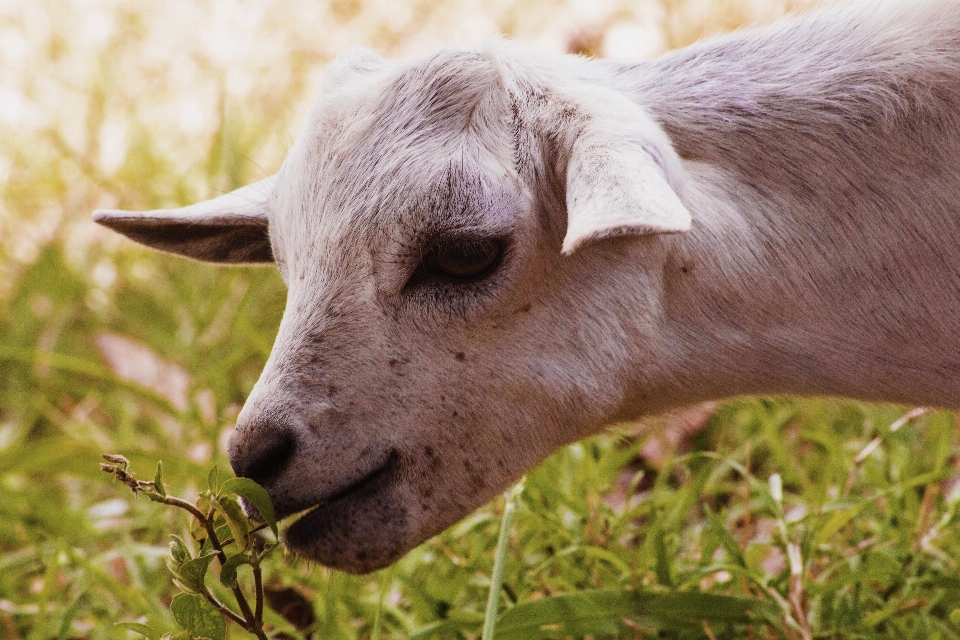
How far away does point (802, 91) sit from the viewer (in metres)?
1.99

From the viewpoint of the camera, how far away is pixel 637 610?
7.27 ft

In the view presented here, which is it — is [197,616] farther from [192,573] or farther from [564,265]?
[564,265]

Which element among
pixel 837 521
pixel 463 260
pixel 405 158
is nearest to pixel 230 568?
pixel 463 260

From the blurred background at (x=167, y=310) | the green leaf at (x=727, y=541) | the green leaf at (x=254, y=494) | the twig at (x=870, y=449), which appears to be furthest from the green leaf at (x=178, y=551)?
the twig at (x=870, y=449)

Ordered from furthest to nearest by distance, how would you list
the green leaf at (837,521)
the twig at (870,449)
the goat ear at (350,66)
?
the twig at (870,449) → the green leaf at (837,521) → the goat ear at (350,66)

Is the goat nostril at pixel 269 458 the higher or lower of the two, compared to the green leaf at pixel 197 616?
higher

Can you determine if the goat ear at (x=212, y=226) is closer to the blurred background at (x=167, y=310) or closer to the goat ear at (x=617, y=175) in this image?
the blurred background at (x=167, y=310)

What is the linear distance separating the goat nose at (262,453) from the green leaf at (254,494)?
7cm

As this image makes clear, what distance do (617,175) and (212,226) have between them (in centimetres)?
113

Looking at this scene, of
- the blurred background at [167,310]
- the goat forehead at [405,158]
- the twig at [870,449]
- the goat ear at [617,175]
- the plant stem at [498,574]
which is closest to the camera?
the goat ear at [617,175]

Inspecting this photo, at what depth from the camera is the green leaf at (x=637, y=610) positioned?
2.19 metres

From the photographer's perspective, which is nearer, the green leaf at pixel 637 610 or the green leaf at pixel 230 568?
the green leaf at pixel 230 568

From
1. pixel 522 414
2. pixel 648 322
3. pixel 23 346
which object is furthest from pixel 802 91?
pixel 23 346

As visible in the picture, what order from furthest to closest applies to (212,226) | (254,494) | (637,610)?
(212,226) → (637,610) → (254,494)
